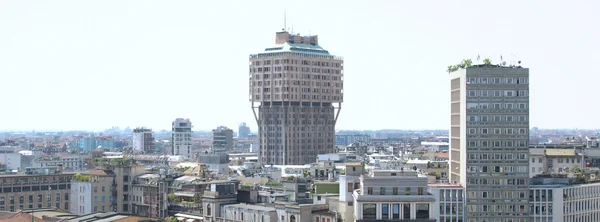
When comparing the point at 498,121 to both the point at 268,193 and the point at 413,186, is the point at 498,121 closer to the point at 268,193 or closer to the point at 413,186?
the point at 413,186

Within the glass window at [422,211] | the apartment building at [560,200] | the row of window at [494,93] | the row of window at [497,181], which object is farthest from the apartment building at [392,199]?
the apartment building at [560,200]

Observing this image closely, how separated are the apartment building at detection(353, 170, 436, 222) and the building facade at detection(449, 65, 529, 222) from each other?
23.1m

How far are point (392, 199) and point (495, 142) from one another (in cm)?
2948

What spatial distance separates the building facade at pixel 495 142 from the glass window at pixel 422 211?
2310cm

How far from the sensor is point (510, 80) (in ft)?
502

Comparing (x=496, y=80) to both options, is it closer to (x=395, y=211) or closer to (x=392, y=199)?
(x=392, y=199)

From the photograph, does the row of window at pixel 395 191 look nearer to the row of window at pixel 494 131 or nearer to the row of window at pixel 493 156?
the row of window at pixel 493 156

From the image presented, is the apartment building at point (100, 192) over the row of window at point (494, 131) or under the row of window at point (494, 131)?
under

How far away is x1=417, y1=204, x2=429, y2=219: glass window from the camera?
13175cm

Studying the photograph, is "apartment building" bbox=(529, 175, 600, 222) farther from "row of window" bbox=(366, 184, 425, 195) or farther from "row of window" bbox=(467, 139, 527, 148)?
"row of window" bbox=(366, 184, 425, 195)

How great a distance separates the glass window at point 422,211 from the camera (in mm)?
131750

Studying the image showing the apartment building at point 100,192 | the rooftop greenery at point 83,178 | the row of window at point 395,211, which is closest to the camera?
the row of window at point 395,211

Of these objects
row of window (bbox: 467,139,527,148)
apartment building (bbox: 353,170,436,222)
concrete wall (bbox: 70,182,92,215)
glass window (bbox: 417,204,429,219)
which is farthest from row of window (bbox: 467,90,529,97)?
concrete wall (bbox: 70,182,92,215)

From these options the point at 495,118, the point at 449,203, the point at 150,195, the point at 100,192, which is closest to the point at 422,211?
the point at 449,203
